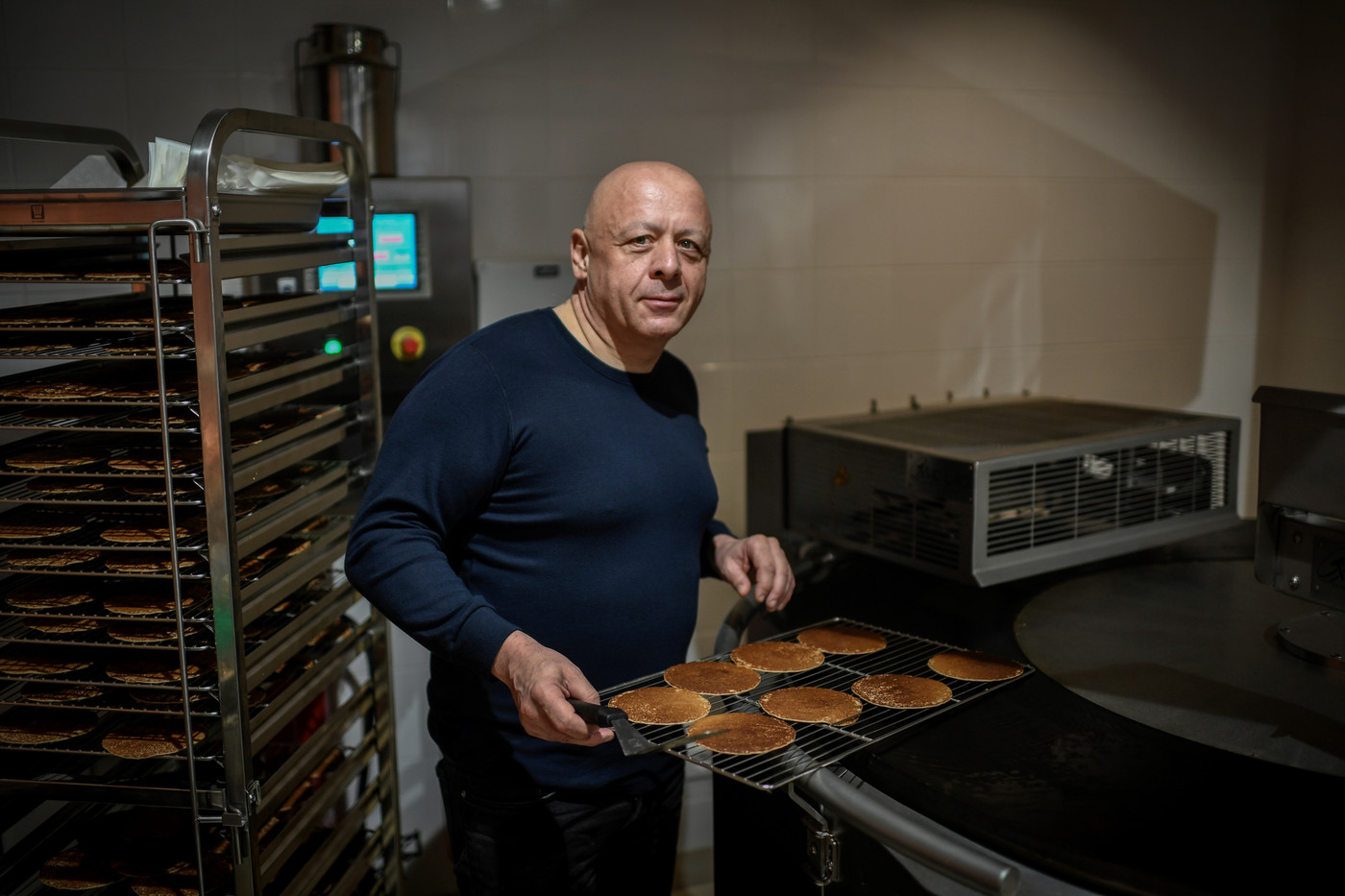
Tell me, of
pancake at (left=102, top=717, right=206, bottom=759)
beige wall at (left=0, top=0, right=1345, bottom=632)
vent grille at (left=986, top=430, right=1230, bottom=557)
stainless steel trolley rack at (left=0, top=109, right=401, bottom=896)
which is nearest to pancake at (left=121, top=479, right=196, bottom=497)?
stainless steel trolley rack at (left=0, top=109, right=401, bottom=896)

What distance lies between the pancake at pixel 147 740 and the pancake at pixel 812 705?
82cm

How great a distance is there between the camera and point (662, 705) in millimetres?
1369

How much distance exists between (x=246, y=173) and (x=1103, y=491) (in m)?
1.59

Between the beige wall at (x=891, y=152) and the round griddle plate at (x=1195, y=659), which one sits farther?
the beige wall at (x=891, y=152)

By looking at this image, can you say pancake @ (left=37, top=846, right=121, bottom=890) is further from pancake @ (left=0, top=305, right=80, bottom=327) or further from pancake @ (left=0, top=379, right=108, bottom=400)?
pancake @ (left=0, top=305, right=80, bottom=327)

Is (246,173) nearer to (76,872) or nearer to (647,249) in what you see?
(647,249)

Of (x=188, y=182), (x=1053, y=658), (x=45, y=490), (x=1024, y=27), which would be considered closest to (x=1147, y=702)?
(x=1053, y=658)

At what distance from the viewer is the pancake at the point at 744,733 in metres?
1.25

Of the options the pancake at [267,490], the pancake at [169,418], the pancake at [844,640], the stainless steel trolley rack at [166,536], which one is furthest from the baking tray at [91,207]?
the pancake at [844,640]

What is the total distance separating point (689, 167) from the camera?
266 centimetres

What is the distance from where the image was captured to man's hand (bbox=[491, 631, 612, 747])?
1.19 meters

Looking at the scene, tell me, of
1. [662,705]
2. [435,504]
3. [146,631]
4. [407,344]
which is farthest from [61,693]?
[407,344]

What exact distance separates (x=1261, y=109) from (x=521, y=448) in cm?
286

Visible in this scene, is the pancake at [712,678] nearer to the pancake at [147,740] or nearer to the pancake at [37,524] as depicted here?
the pancake at [147,740]
